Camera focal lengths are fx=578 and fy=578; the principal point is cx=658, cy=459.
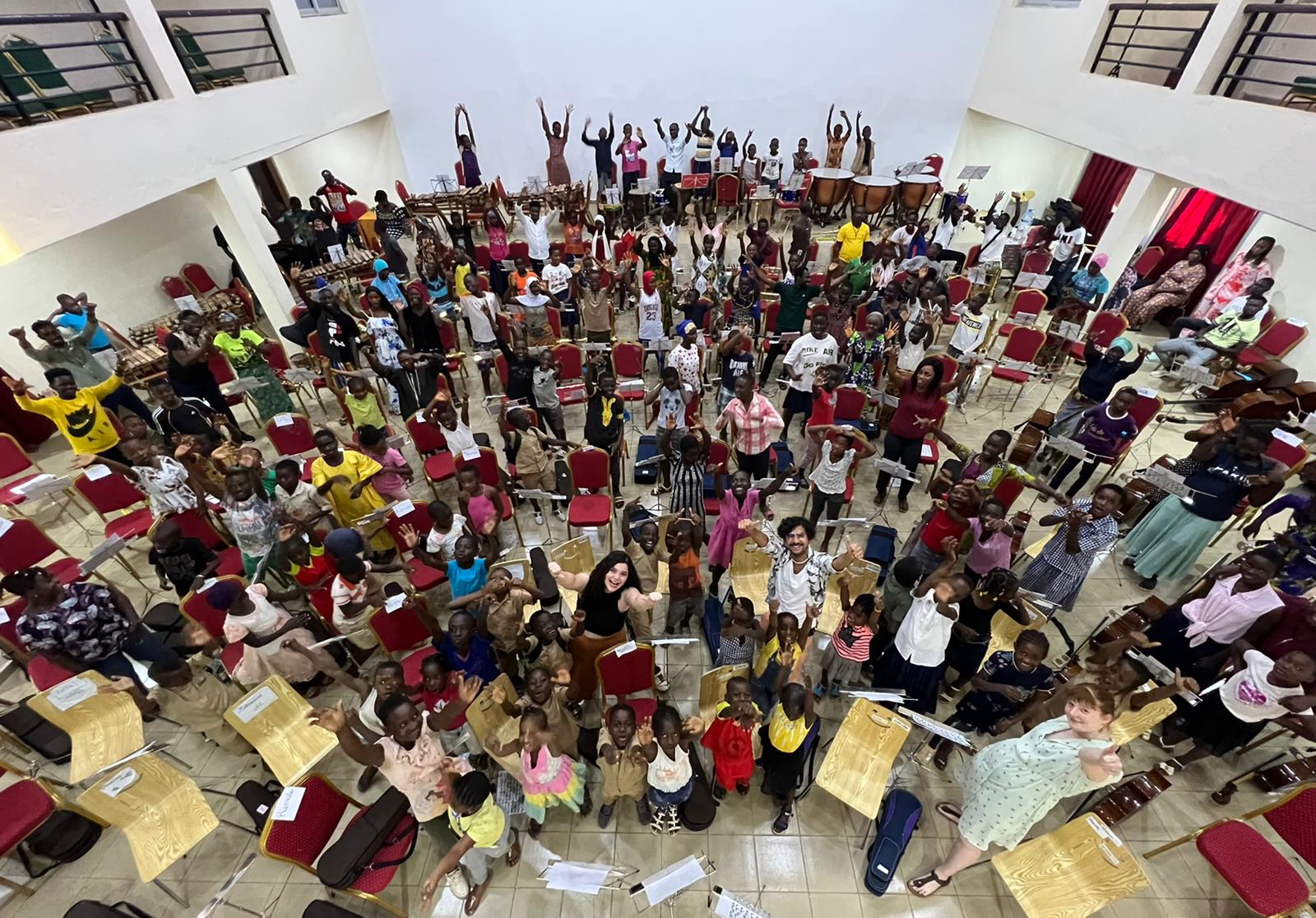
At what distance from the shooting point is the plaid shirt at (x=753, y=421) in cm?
539

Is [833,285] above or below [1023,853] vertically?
above

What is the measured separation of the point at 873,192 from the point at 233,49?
40.8ft

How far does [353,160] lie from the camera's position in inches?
558

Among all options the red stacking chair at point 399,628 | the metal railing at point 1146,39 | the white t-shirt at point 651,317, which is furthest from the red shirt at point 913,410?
the metal railing at point 1146,39

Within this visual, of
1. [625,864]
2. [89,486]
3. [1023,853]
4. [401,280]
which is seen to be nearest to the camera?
[1023,853]

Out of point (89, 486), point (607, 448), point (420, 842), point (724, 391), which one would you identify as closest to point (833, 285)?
point (724, 391)

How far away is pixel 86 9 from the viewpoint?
28.7 feet

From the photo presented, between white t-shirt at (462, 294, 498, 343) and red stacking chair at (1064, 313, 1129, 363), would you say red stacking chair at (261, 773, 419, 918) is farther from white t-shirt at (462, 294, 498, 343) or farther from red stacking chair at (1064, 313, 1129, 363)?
red stacking chair at (1064, 313, 1129, 363)

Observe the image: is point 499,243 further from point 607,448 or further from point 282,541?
point 282,541

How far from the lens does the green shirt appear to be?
774 centimetres

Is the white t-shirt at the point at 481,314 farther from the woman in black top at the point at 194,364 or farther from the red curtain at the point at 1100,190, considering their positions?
the red curtain at the point at 1100,190

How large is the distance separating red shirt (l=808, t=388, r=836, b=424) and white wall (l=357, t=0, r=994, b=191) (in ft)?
36.7

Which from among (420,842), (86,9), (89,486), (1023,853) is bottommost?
(420,842)

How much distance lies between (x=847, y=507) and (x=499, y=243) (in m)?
7.35
